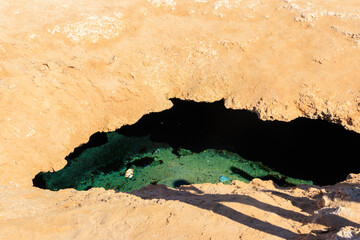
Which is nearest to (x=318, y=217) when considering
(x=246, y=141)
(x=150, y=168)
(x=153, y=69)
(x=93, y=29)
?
(x=246, y=141)

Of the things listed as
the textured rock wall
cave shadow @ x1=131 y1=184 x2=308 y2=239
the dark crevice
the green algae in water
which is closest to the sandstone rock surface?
the textured rock wall

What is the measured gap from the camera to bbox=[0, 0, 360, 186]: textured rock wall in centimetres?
706

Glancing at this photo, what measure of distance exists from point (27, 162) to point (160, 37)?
492cm

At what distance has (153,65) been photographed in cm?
820

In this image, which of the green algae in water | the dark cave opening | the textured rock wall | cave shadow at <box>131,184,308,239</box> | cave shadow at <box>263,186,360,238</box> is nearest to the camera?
cave shadow at <box>263,186,360,238</box>

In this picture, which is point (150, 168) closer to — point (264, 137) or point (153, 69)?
point (153, 69)

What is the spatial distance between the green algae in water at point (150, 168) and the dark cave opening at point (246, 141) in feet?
0.15

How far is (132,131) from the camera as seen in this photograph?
32.1ft

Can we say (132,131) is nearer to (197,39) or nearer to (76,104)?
(76,104)

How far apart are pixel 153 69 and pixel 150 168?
2.91 meters

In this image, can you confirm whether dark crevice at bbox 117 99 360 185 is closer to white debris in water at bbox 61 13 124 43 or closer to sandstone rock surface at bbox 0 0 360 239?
→ sandstone rock surface at bbox 0 0 360 239

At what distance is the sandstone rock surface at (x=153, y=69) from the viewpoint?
6.75 m

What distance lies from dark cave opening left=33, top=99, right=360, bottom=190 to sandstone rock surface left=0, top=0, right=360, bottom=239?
158 cm

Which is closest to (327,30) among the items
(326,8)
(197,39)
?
(326,8)
